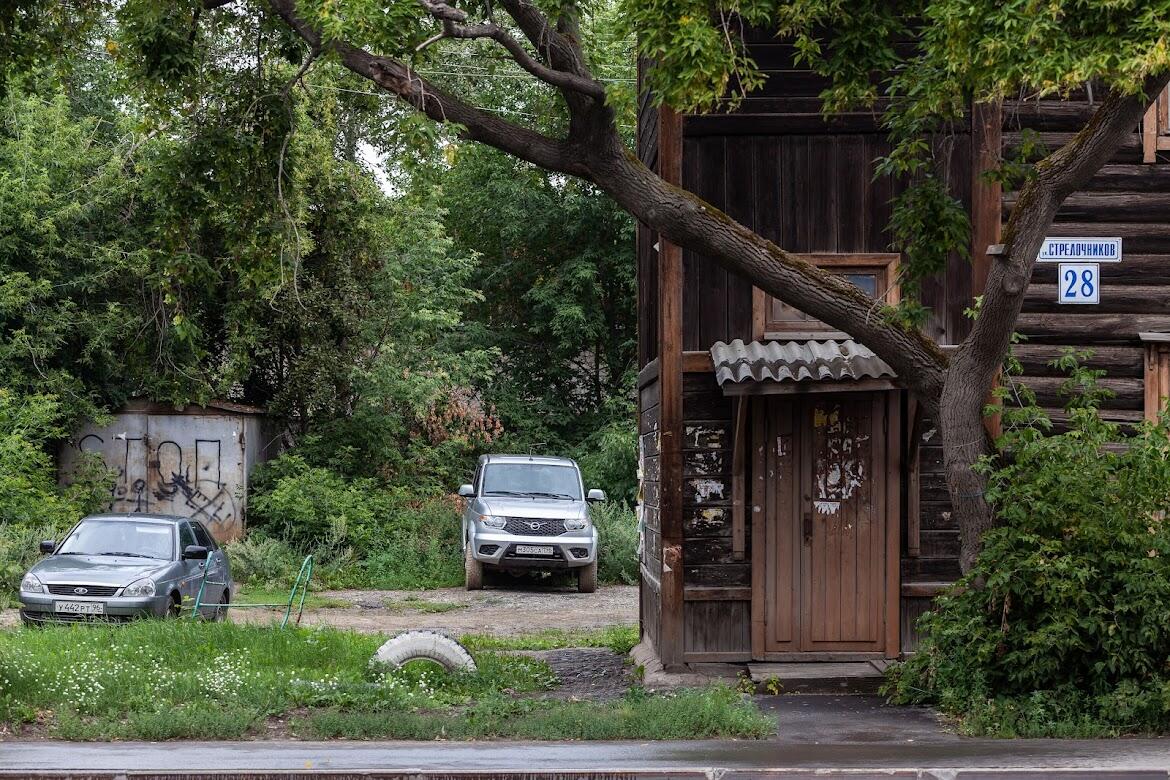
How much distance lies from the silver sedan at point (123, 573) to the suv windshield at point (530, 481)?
6.30 m

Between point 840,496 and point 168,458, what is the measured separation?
643 inches

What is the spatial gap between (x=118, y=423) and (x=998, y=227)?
18.2m

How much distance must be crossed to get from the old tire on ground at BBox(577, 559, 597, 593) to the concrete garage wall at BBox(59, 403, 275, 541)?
6880 mm

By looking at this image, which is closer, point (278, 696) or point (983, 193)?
point (278, 696)

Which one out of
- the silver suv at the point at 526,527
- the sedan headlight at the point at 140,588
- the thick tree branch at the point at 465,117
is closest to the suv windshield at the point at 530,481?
the silver suv at the point at 526,527

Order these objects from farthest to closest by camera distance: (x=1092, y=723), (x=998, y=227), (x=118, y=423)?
(x=118, y=423)
(x=998, y=227)
(x=1092, y=723)

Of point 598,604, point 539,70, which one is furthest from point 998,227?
point 598,604

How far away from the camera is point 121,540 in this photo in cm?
1641

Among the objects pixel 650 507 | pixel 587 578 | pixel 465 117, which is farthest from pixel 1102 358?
pixel 587 578

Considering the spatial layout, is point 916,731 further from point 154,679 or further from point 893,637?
point 154,679

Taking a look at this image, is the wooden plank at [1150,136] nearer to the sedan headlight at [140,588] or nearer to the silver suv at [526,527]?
the sedan headlight at [140,588]

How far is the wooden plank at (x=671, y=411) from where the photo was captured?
1223cm

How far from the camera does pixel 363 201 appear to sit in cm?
2677

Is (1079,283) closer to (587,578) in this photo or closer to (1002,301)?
(1002,301)
